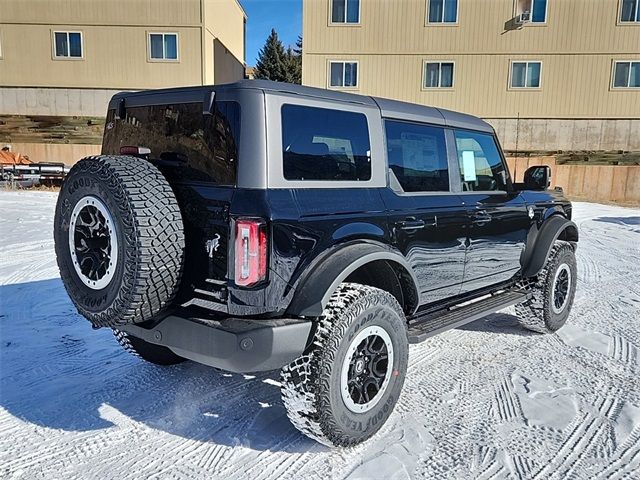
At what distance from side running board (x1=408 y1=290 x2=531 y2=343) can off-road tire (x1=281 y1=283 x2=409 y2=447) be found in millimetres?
579

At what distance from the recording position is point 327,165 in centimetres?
304

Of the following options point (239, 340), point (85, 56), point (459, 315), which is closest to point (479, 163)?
point (459, 315)

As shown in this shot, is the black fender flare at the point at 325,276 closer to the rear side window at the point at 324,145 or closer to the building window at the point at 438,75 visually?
the rear side window at the point at 324,145

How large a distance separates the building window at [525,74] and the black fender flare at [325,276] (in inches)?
850

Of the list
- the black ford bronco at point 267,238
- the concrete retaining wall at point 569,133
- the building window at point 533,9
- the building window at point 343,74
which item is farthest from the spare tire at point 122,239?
the building window at point 533,9

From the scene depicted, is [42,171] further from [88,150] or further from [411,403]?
[411,403]

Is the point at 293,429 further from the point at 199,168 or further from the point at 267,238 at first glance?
the point at 199,168

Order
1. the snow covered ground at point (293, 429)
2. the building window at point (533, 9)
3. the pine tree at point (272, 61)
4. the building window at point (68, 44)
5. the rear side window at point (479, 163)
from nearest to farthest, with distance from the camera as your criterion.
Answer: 1. the snow covered ground at point (293, 429)
2. the rear side window at point (479, 163)
3. the building window at point (533, 9)
4. the building window at point (68, 44)
5. the pine tree at point (272, 61)

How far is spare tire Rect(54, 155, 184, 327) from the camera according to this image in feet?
8.38

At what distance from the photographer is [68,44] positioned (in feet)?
72.9

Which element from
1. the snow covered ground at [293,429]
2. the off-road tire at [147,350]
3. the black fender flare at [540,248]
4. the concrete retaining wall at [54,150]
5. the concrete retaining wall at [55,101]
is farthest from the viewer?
the concrete retaining wall at [54,150]

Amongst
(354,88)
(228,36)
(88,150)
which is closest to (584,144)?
(354,88)

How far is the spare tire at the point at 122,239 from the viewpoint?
8.38 feet

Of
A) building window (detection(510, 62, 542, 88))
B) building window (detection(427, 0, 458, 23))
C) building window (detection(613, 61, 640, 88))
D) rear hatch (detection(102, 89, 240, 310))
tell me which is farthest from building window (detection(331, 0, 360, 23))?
rear hatch (detection(102, 89, 240, 310))
